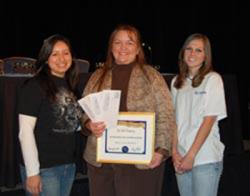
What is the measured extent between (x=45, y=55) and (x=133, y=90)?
1.76 feet

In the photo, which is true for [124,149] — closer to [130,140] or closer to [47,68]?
[130,140]

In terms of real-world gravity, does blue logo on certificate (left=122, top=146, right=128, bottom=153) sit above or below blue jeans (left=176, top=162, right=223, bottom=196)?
above

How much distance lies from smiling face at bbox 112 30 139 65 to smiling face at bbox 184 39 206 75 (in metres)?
0.37

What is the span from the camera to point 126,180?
2.36m

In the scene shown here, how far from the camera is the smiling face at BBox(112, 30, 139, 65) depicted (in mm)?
2344

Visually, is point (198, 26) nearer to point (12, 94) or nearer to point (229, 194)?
point (229, 194)

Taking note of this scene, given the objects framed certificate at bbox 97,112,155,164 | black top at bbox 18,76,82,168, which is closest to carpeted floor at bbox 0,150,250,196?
black top at bbox 18,76,82,168

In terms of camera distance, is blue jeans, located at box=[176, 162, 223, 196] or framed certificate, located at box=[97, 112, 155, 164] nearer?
framed certificate, located at box=[97, 112, 155, 164]

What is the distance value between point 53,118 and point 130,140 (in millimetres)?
441

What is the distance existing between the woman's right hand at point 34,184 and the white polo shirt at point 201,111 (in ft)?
2.78

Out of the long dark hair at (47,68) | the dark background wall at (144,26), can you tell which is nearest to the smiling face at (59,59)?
the long dark hair at (47,68)

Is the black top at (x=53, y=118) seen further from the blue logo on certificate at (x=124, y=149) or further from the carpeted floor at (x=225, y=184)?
the carpeted floor at (x=225, y=184)

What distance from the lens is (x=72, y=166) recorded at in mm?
2527

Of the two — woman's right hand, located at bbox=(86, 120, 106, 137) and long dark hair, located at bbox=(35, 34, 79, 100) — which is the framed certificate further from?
long dark hair, located at bbox=(35, 34, 79, 100)
